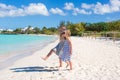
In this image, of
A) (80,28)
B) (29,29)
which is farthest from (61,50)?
(29,29)

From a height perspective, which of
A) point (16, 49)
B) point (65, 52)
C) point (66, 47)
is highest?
point (66, 47)

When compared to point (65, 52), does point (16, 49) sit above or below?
below

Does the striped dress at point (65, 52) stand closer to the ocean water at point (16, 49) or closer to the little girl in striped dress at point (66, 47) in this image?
the little girl in striped dress at point (66, 47)

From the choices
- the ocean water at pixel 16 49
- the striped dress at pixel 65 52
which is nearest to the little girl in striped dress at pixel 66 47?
the striped dress at pixel 65 52

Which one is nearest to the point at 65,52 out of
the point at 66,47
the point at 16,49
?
the point at 66,47

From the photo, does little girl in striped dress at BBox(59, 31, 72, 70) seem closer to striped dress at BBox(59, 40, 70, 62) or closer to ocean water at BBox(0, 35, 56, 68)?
striped dress at BBox(59, 40, 70, 62)

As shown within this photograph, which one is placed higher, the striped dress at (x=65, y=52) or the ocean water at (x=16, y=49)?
the striped dress at (x=65, y=52)

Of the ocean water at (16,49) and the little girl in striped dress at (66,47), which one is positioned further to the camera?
the ocean water at (16,49)

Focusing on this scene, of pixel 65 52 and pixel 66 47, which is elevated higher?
pixel 66 47

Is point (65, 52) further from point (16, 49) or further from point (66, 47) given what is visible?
point (16, 49)

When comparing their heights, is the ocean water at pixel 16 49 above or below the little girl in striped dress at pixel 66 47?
below

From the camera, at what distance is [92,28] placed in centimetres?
8231

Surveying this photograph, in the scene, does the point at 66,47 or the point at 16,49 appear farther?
the point at 16,49

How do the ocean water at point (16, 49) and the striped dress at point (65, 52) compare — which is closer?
the striped dress at point (65, 52)
